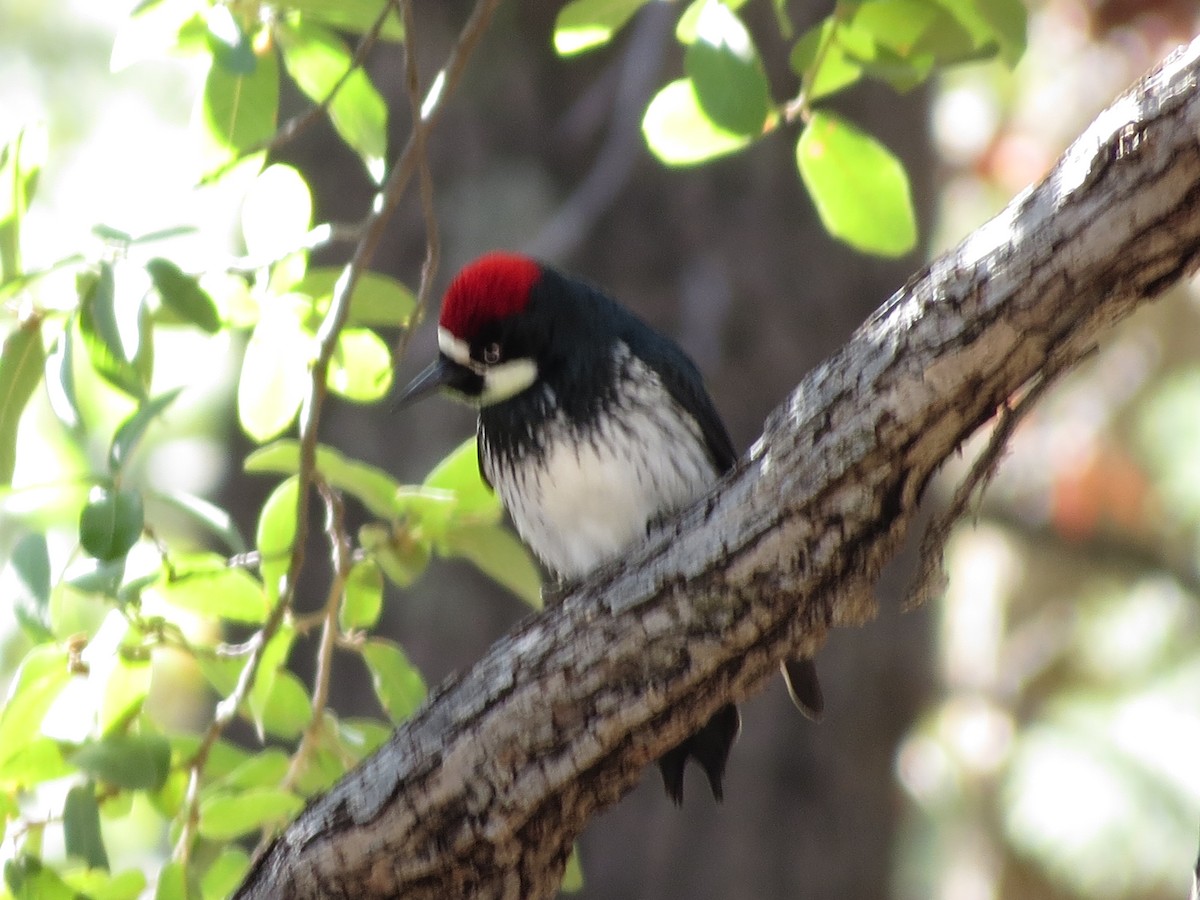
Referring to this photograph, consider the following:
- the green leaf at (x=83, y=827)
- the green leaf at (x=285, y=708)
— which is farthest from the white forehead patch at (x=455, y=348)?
the green leaf at (x=83, y=827)

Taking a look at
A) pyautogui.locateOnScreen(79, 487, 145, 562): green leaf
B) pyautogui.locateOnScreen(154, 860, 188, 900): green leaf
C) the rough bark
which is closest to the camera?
the rough bark

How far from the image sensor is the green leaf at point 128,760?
2.11 metres

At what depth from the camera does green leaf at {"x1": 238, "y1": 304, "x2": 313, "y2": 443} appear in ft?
7.70

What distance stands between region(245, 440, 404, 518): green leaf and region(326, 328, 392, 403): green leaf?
0.13m

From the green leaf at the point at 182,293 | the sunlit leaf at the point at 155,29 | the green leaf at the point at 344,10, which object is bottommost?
the green leaf at the point at 182,293

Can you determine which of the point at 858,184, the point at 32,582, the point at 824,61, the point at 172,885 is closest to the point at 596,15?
the point at 824,61

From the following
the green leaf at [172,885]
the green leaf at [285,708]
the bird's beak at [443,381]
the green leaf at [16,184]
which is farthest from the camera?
the bird's beak at [443,381]

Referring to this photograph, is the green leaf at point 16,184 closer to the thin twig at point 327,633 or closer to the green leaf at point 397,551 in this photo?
the thin twig at point 327,633

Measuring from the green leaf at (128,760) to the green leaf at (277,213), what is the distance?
2.60 ft

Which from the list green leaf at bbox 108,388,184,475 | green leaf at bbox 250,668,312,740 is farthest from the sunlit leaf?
green leaf at bbox 250,668,312,740

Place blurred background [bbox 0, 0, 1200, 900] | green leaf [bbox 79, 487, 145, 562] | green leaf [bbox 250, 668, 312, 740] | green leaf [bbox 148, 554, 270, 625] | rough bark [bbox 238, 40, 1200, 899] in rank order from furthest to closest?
blurred background [bbox 0, 0, 1200, 900] < green leaf [bbox 250, 668, 312, 740] < green leaf [bbox 148, 554, 270, 625] < green leaf [bbox 79, 487, 145, 562] < rough bark [bbox 238, 40, 1200, 899]

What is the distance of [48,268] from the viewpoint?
195 centimetres

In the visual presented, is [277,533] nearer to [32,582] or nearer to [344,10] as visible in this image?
[32,582]

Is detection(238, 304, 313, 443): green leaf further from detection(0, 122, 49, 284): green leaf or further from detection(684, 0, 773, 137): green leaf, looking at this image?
detection(684, 0, 773, 137): green leaf
